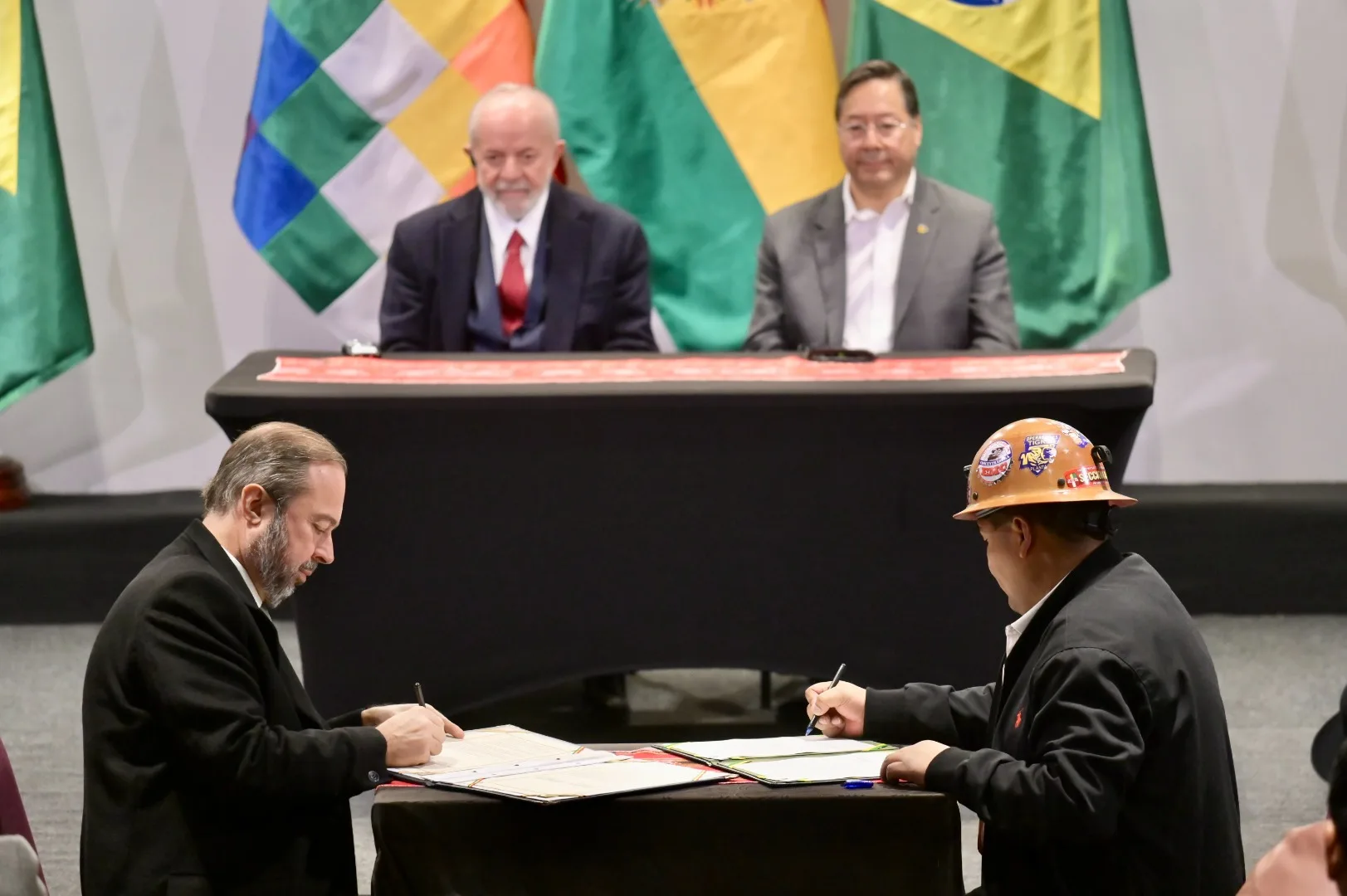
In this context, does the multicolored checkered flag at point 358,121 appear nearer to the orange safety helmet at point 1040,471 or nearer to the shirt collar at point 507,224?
the shirt collar at point 507,224

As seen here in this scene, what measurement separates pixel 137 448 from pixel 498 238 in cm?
198

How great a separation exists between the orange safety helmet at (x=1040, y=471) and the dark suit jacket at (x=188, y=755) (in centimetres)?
101

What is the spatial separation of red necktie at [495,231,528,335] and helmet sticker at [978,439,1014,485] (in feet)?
9.19

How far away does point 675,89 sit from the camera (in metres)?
6.02

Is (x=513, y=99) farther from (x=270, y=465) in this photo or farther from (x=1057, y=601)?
(x=1057, y=601)

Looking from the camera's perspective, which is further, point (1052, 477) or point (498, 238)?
point (498, 238)

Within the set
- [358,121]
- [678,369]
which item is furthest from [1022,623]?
[358,121]

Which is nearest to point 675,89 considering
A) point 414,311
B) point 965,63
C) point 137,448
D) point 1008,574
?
point 965,63

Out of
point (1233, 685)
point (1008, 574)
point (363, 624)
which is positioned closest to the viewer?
point (1008, 574)

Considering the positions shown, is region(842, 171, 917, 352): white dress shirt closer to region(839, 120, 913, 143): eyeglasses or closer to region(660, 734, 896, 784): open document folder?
region(839, 120, 913, 143): eyeglasses

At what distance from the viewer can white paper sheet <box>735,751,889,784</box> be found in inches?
96.4

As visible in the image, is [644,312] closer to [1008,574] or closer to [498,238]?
[498,238]

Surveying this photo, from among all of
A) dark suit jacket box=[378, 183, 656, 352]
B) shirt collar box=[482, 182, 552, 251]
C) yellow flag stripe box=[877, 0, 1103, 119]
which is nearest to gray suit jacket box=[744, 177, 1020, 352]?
dark suit jacket box=[378, 183, 656, 352]

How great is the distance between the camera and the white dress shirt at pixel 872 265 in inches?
201
